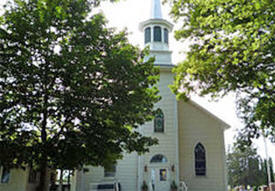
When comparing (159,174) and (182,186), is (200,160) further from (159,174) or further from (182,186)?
(159,174)

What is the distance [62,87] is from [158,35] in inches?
534

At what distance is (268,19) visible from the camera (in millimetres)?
6762

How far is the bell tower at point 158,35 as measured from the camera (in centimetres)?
2091

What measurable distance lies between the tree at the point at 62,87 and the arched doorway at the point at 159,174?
322 inches

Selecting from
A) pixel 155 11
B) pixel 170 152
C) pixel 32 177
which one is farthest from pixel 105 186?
pixel 155 11

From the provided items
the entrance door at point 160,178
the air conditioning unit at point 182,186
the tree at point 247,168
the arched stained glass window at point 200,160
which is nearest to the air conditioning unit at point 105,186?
the entrance door at point 160,178

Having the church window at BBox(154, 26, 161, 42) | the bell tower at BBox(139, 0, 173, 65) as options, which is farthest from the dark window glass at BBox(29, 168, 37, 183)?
the church window at BBox(154, 26, 161, 42)

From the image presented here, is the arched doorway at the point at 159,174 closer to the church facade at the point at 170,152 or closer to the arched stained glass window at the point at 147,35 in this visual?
the church facade at the point at 170,152

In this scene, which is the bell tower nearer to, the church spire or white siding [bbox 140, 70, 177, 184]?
the church spire

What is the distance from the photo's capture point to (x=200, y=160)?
63.7ft

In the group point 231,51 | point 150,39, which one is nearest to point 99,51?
point 231,51

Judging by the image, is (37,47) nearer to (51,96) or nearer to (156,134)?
(51,96)

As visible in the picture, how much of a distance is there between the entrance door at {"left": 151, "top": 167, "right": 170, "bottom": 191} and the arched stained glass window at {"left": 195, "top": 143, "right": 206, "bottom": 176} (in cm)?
281

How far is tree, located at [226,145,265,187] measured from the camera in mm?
52200
